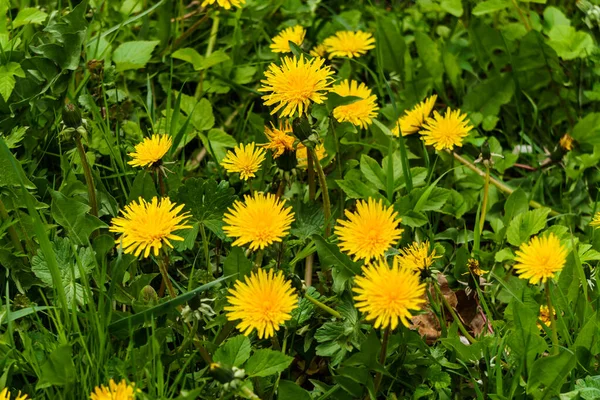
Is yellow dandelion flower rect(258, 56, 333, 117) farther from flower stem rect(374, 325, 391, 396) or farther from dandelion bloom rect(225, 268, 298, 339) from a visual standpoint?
flower stem rect(374, 325, 391, 396)

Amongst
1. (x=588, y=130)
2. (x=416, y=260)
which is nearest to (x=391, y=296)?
(x=416, y=260)

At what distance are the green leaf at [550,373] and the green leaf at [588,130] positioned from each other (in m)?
1.06

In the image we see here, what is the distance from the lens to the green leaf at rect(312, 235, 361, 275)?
5.81ft

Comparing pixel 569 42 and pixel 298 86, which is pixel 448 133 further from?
pixel 569 42

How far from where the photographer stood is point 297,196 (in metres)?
2.28

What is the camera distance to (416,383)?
180 cm

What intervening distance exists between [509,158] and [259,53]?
0.93 meters

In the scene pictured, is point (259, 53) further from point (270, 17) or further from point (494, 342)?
point (494, 342)

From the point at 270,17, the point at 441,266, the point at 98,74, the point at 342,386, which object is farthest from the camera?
the point at 270,17

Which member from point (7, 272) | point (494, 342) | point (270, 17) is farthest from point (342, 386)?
point (270, 17)

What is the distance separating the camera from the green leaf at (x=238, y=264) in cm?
177

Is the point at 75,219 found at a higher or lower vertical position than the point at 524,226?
lower

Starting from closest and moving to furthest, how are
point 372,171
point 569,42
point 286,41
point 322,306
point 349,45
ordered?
1. point 322,306
2. point 372,171
3. point 286,41
4. point 349,45
5. point 569,42

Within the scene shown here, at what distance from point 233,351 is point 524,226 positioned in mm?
869
